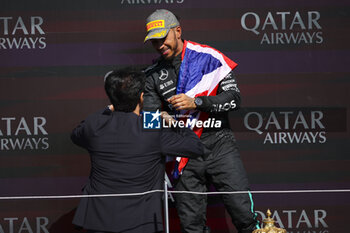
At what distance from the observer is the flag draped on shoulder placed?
11.9 feet

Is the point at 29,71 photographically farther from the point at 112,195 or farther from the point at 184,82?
the point at 112,195

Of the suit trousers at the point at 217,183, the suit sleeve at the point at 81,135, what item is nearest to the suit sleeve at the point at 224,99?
the suit trousers at the point at 217,183

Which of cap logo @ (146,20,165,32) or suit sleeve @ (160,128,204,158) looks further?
cap logo @ (146,20,165,32)

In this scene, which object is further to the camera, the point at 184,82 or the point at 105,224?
the point at 184,82

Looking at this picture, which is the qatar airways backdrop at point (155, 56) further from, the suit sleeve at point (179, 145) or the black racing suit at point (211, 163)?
the suit sleeve at point (179, 145)

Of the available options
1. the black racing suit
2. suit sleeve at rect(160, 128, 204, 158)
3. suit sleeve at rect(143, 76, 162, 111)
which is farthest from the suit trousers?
suit sleeve at rect(160, 128, 204, 158)

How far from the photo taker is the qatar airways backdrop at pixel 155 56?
162 inches

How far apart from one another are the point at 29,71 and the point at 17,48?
189 millimetres

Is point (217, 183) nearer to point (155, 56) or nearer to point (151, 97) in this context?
point (151, 97)

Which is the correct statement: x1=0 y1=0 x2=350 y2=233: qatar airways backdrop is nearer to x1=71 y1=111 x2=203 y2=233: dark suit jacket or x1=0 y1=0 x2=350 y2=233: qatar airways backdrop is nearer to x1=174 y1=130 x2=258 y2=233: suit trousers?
x1=174 y1=130 x2=258 y2=233: suit trousers

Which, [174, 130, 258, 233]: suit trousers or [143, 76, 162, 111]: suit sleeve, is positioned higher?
[143, 76, 162, 111]: suit sleeve

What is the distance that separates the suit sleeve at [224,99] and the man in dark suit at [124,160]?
2.04ft

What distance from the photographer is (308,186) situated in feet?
13.7

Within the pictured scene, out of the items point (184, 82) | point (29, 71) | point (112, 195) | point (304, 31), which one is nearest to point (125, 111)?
point (112, 195)
